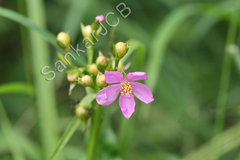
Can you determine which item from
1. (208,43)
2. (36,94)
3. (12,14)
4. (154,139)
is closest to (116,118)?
(154,139)

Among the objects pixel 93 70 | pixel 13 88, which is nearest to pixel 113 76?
pixel 93 70

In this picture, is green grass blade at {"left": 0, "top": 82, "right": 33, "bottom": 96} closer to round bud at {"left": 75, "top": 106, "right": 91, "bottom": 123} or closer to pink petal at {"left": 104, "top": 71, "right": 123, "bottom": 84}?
round bud at {"left": 75, "top": 106, "right": 91, "bottom": 123}

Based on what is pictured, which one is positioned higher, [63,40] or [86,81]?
[63,40]

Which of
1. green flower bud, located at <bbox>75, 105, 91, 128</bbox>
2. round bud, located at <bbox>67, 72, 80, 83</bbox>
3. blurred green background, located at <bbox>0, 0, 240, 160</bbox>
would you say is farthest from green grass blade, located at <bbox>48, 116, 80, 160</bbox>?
blurred green background, located at <bbox>0, 0, 240, 160</bbox>

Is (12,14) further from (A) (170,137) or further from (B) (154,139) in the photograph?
(A) (170,137)

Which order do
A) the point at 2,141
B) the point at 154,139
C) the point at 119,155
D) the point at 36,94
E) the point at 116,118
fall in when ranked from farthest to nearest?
1. the point at 116,118
2. the point at 154,139
3. the point at 2,141
4. the point at 36,94
5. the point at 119,155

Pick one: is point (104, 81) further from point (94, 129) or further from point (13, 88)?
point (13, 88)
